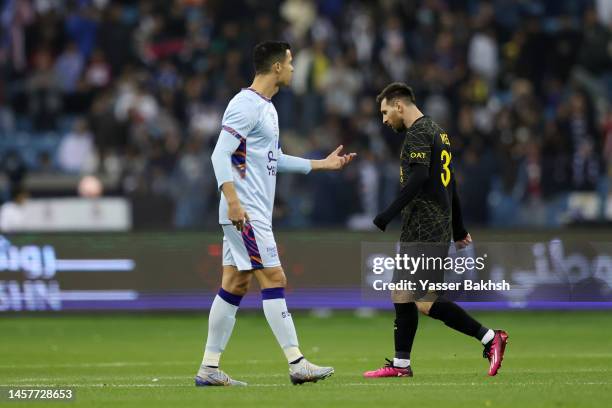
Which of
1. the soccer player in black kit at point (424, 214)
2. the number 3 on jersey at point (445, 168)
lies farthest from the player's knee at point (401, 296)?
the number 3 on jersey at point (445, 168)

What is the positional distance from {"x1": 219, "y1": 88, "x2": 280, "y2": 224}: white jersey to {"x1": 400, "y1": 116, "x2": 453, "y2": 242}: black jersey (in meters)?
1.17

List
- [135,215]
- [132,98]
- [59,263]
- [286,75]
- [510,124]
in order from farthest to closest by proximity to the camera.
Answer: [132,98]
[510,124]
[135,215]
[59,263]
[286,75]

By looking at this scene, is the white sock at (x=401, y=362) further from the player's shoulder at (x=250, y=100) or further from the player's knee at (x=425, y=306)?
the player's shoulder at (x=250, y=100)

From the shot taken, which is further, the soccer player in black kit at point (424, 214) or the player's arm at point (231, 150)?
the soccer player in black kit at point (424, 214)

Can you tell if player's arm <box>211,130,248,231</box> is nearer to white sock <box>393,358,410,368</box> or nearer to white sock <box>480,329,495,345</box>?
white sock <box>393,358,410,368</box>

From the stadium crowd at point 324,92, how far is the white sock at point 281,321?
11.1m

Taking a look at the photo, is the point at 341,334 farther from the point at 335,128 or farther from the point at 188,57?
the point at 188,57

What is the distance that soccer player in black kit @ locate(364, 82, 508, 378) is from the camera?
1091 centimetres

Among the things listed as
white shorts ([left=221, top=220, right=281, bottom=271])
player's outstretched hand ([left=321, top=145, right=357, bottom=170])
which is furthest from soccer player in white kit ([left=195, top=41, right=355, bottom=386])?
player's outstretched hand ([left=321, top=145, right=357, bottom=170])

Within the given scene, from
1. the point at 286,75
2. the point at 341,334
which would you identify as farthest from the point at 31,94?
the point at 286,75

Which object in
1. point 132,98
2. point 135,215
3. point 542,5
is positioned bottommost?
point 135,215

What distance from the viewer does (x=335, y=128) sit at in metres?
23.7

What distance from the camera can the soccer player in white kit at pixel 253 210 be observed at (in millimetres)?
10273

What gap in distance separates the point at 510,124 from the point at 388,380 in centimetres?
1318
